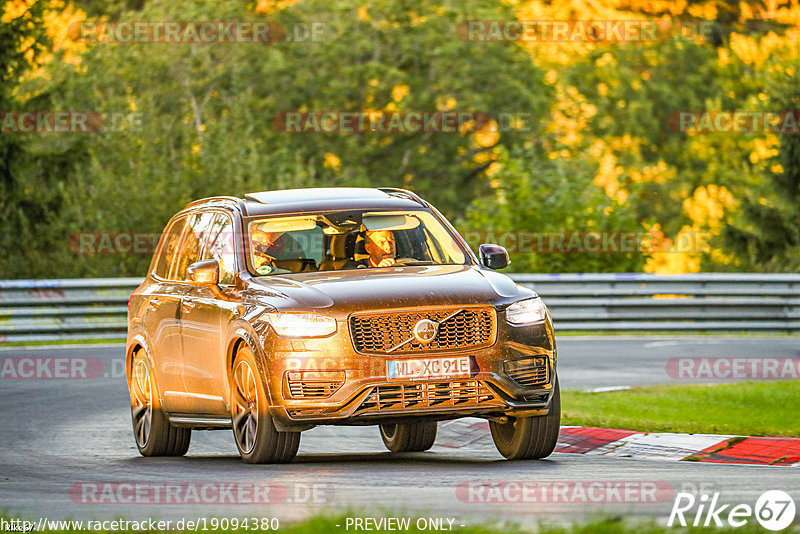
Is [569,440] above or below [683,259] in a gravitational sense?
above

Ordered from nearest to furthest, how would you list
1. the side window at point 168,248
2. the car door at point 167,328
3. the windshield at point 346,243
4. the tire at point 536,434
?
1. the tire at point 536,434
2. the windshield at point 346,243
3. the car door at point 167,328
4. the side window at point 168,248

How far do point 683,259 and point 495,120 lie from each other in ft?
28.5

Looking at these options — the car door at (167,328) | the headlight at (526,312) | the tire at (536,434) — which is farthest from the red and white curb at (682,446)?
the car door at (167,328)

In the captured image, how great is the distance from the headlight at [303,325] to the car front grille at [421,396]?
18.7 inches

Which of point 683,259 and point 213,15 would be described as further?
point 213,15

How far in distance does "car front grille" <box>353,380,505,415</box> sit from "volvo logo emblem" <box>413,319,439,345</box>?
0.89 ft

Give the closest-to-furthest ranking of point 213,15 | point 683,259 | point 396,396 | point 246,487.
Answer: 1. point 246,487
2. point 396,396
3. point 683,259
4. point 213,15

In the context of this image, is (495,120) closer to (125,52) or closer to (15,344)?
(125,52)

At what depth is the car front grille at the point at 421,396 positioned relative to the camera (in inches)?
379

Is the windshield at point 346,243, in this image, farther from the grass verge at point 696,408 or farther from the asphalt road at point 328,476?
the grass verge at point 696,408

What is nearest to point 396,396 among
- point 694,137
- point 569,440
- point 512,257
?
point 569,440

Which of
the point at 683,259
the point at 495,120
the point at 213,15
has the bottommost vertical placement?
the point at 683,259

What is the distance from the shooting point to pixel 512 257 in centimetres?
3116


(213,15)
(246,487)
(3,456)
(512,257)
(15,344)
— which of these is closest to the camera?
(246,487)
